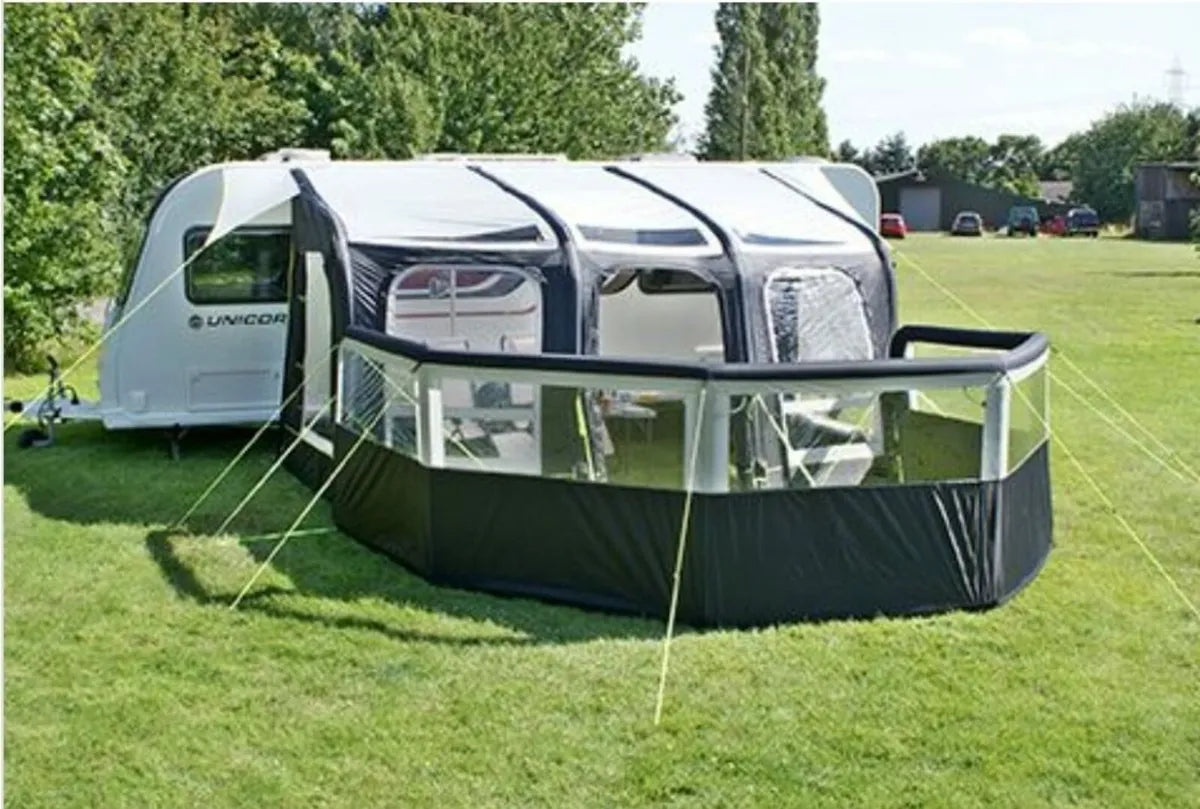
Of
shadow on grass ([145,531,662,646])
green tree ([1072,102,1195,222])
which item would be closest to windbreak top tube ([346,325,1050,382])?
shadow on grass ([145,531,662,646])

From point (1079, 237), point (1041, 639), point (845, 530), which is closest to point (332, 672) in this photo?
point (845, 530)

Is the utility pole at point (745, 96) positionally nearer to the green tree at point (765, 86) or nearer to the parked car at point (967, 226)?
the green tree at point (765, 86)

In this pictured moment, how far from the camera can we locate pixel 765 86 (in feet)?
131

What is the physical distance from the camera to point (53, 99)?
41.9 feet

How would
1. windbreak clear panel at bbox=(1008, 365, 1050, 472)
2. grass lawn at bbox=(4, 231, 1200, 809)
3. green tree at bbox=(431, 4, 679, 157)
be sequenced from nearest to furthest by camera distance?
grass lawn at bbox=(4, 231, 1200, 809)
windbreak clear panel at bbox=(1008, 365, 1050, 472)
green tree at bbox=(431, 4, 679, 157)

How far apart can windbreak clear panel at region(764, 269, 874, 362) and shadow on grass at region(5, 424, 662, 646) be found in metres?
2.77

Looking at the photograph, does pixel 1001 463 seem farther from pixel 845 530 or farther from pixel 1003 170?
pixel 1003 170

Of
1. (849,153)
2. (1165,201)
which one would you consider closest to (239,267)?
(1165,201)

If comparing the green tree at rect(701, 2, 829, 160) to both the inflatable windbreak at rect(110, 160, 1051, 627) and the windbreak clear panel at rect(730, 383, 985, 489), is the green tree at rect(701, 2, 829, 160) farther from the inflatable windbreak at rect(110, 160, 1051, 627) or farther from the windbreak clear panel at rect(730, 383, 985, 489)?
the windbreak clear panel at rect(730, 383, 985, 489)

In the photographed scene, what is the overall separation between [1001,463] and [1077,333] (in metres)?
12.5

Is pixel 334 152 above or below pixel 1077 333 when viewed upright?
above

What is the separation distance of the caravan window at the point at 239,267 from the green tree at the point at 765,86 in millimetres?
28951

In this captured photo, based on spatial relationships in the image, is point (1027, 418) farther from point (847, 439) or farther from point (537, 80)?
point (537, 80)

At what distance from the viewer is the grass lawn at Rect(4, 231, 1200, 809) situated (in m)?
4.50
